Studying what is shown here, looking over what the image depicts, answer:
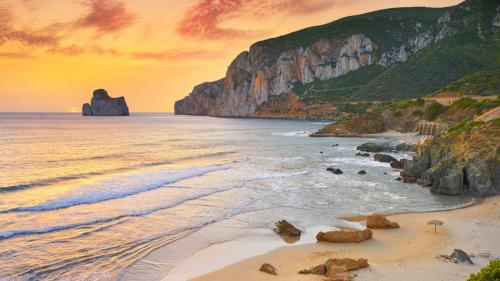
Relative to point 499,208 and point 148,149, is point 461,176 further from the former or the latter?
point 148,149

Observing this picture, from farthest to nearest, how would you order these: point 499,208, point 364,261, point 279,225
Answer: point 499,208 < point 279,225 < point 364,261

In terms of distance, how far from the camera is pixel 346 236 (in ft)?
66.4

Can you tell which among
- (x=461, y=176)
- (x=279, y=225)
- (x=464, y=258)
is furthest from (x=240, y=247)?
(x=461, y=176)

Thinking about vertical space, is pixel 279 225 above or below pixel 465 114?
below

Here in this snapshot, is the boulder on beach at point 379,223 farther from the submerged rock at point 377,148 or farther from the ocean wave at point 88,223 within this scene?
the submerged rock at point 377,148

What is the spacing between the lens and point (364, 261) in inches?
656

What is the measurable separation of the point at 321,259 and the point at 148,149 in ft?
175

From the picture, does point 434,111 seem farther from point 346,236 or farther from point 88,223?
point 88,223

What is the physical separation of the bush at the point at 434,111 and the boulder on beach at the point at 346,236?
252ft

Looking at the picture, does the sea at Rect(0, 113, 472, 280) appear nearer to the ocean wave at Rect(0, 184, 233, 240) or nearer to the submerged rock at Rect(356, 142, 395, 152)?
the ocean wave at Rect(0, 184, 233, 240)

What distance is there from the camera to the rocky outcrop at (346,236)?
20.2 m

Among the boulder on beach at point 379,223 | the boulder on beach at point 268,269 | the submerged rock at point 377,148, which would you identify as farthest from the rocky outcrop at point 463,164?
the submerged rock at point 377,148

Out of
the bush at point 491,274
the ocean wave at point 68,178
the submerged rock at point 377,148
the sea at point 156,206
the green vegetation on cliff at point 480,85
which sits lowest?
the sea at point 156,206

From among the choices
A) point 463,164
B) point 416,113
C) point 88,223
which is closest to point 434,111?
point 416,113
